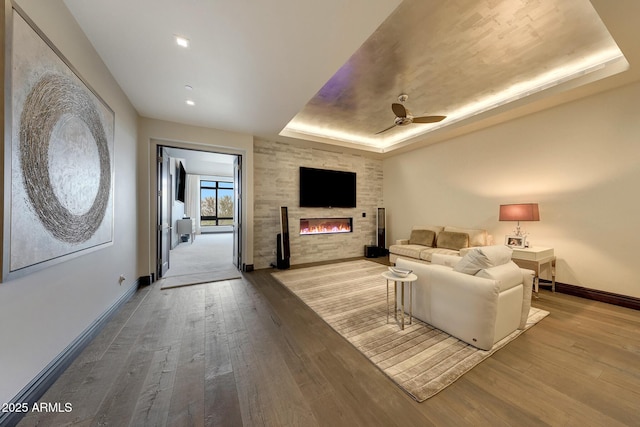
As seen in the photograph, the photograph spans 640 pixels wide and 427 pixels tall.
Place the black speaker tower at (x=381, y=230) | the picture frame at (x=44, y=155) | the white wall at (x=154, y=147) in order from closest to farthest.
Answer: the picture frame at (x=44, y=155) < the white wall at (x=154, y=147) < the black speaker tower at (x=381, y=230)

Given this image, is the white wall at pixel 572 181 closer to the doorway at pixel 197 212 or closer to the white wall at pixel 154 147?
the white wall at pixel 154 147

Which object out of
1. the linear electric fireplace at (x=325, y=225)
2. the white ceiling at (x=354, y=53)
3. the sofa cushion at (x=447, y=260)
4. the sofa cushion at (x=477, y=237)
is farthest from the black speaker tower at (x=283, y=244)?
the sofa cushion at (x=477, y=237)

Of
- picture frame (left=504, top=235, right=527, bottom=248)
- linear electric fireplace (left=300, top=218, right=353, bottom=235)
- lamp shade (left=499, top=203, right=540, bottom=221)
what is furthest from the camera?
linear electric fireplace (left=300, top=218, right=353, bottom=235)

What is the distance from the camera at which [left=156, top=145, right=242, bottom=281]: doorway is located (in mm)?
4312

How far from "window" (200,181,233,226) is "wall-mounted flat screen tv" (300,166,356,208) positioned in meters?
8.26

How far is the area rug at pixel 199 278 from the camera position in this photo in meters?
3.70

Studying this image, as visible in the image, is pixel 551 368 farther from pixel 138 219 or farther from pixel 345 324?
pixel 138 219

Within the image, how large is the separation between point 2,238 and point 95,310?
147 cm

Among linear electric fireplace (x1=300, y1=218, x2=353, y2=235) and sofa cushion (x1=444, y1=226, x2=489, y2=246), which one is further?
linear electric fireplace (x1=300, y1=218, x2=353, y2=235)

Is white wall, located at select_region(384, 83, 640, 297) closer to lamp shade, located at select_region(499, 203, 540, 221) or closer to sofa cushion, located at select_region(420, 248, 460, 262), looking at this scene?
lamp shade, located at select_region(499, 203, 540, 221)

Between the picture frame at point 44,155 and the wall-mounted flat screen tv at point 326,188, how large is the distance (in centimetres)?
367

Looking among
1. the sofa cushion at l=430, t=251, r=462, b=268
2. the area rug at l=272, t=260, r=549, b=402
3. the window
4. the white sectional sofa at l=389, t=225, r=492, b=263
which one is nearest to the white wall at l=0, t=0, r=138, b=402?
the area rug at l=272, t=260, r=549, b=402

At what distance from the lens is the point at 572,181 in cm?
329

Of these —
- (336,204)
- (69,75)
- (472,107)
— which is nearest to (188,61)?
Result: (69,75)
